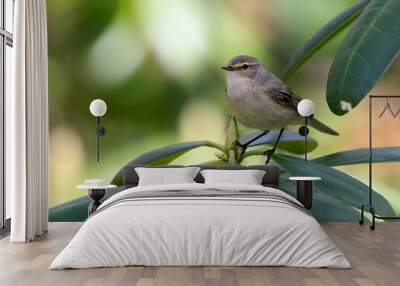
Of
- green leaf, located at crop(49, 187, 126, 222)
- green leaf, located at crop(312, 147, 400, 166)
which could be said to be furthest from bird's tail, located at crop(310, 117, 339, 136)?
green leaf, located at crop(49, 187, 126, 222)

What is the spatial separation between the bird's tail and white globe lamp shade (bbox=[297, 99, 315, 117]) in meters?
0.34

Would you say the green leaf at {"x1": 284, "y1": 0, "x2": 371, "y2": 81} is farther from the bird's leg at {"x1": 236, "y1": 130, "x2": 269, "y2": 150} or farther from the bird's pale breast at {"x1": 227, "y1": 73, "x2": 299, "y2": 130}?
the bird's leg at {"x1": 236, "y1": 130, "x2": 269, "y2": 150}

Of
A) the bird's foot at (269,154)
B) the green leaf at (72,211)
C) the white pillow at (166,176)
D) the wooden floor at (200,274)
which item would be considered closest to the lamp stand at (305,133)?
the bird's foot at (269,154)

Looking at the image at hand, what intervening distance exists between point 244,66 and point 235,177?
1.53 metres

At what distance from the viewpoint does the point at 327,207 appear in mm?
6766

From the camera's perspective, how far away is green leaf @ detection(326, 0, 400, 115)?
6.12 m

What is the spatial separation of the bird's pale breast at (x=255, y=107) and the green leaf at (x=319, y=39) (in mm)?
383

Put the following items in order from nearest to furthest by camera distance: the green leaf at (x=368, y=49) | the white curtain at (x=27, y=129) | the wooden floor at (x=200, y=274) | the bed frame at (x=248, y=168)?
the wooden floor at (x=200, y=274) < the white curtain at (x=27, y=129) < the green leaf at (x=368, y=49) < the bed frame at (x=248, y=168)

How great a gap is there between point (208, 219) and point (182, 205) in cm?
31

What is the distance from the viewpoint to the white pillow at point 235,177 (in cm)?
601

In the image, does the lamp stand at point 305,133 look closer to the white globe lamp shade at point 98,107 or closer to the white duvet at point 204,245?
the white globe lamp shade at point 98,107

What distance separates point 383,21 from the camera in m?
6.20

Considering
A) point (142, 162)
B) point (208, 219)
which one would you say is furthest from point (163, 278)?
point (142, 162)

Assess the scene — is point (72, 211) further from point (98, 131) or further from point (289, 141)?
point (289, 141)
